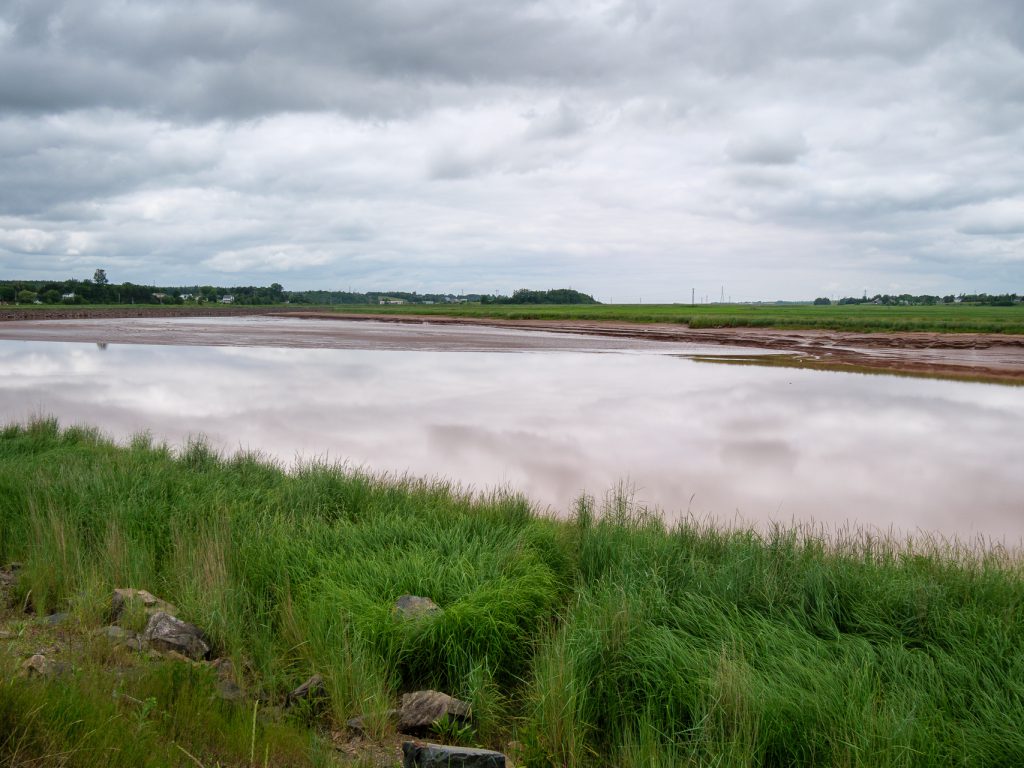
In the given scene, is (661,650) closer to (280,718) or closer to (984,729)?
(984,729)

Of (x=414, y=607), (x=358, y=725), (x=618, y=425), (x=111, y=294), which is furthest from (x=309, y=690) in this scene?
(x=111, y=294)

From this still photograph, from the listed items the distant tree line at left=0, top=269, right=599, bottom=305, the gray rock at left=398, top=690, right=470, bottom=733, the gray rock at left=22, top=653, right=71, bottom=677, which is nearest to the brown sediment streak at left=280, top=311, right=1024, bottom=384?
the gray rock at left=398, top=690, right=470, bottom=733

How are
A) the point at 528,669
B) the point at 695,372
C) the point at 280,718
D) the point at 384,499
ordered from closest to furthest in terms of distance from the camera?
1. the point at 280,718
2. the point at 528,669
3. the point at 384,499
4. the point at 695,372

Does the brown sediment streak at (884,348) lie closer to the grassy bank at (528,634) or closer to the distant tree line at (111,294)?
the grassy bank at (528,634)

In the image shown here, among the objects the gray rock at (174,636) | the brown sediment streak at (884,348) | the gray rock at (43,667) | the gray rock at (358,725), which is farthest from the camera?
the brown sediment streak at (884,348)

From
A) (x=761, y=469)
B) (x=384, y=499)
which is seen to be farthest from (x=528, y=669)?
(x=761, y=469)

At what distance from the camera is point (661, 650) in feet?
16.5

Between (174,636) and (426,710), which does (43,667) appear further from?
(426,710)

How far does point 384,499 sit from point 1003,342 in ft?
142

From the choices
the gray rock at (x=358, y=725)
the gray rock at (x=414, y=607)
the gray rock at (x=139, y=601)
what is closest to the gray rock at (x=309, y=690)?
the gray rock at (x=358, y=725)

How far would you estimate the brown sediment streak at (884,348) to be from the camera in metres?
30.0

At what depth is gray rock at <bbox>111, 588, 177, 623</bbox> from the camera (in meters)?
5.71

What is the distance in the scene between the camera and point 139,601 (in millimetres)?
5688

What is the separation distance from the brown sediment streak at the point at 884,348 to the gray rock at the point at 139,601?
2936 cm
